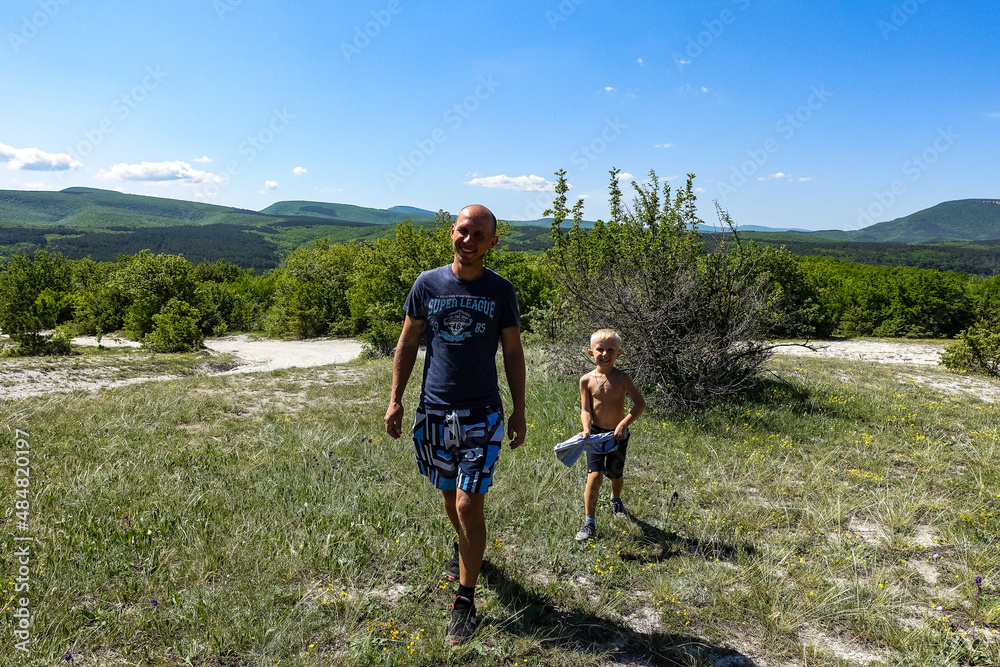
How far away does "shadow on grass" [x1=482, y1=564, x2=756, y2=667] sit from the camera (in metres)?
2.65

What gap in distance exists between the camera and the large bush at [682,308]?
7645 mm

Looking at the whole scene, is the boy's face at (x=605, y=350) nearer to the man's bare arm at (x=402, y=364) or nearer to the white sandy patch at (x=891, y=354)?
the man's bare arm at (x=402, y=364)

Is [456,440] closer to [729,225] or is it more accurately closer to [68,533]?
[68,533]

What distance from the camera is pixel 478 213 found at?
9.07ft

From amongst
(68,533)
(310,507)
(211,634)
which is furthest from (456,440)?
(68,533)

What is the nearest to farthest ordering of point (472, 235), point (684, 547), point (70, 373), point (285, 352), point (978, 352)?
point (472, 235) → point (684, 547) → point (70, 373) → point (978, 352) → point (285, 352)

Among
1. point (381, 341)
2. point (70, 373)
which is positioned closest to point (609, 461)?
point (70, 373)

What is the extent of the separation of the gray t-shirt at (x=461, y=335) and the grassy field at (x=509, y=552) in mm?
1305

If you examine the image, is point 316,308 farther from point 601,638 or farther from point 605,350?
point 601,638

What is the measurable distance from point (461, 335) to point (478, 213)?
0.68 meters

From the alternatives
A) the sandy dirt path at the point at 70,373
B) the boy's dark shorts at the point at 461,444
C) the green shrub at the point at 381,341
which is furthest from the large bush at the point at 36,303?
the boy's dark shorts at the point at 461,444

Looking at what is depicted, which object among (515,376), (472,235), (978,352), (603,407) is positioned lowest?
(978,352)

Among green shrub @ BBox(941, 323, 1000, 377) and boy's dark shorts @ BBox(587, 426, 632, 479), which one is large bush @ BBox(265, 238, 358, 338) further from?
boy's dark shorts @ BBox(587, 426, 632, 479)

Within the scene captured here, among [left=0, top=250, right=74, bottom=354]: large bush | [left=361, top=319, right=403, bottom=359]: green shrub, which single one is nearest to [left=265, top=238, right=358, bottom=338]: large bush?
[left=0, top=250, right=74, bottom=354]: large bush
